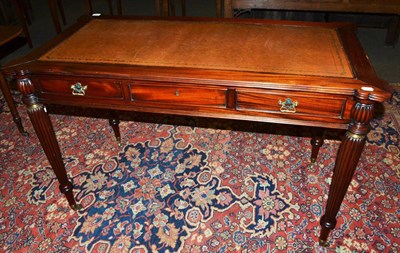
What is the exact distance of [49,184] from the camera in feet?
7.68

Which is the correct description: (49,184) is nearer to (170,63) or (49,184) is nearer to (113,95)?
(113,95)

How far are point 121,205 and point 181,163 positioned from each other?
0.56m

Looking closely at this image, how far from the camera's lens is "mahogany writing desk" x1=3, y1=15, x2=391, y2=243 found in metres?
1.40

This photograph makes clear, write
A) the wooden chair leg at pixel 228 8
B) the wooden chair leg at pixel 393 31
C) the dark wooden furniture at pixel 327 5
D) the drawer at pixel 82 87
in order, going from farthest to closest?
the wooden chair leg at pixel 393 31 → the wooden chair leg at pixel 228 8 → the dark wooden furniture at pixel 327 5 → the drawer at pixel 82 87

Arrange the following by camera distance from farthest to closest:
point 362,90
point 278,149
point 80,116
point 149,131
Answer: point 80,116 < point 149,131 < point 278,149 < point 362,90

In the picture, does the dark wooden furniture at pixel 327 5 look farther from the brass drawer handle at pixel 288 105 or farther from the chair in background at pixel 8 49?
the brass drawer handle at pixel 288 105

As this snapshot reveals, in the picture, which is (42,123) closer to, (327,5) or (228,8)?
(228,8)

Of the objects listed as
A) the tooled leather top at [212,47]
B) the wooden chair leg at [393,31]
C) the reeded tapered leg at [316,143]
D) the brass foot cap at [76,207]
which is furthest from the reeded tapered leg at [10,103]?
the wooden chair leg at [393,31]

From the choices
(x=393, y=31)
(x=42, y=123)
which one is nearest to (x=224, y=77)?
(x=42, y=123)

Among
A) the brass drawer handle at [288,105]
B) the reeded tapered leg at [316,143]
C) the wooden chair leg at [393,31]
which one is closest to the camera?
the brass drawer handle at [288,105]

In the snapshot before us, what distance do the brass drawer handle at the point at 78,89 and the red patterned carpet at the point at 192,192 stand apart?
86 cm

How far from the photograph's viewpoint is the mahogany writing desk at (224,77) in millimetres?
1402

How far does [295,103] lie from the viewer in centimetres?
145

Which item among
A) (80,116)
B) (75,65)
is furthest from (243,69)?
(80,116)
